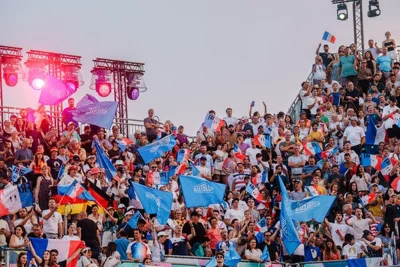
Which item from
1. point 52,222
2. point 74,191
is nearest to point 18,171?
point 74,191

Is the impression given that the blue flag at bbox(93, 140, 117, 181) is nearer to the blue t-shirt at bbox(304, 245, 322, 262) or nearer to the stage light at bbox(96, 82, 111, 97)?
the blue t-shirt at bbox(304, 245, 322, 262)

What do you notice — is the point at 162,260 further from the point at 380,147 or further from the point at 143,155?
the point at 380,147

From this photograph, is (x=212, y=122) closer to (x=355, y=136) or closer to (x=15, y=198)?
(x=355, y=136)

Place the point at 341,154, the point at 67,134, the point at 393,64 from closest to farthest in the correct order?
the point at 67,134 → the point at 341,154 → the point at 393,64

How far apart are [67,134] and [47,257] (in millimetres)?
7875

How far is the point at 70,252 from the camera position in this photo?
97.2ft

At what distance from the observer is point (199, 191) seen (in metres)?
34.7

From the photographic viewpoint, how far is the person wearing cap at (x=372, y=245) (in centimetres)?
3338

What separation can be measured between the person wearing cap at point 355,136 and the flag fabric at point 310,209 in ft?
19.0

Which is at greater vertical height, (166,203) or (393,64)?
(393,64)

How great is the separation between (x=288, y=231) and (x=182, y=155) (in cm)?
602

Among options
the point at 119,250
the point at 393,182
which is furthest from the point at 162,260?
the point at 393,182

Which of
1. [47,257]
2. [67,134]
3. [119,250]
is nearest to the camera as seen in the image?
[47,257]

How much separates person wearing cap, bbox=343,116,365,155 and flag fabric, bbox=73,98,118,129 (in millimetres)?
6731
